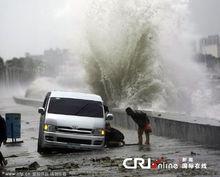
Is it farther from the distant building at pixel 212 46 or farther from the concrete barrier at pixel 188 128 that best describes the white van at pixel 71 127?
the distant building at pixel 212 46

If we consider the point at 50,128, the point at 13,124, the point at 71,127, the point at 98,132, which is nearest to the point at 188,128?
the point at 98,132

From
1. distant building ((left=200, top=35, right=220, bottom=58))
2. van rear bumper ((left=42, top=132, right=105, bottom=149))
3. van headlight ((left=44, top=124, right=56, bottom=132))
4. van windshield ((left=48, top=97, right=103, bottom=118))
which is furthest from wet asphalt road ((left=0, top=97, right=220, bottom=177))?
distant building ((left=200, top=35, right=220, bottom=58))

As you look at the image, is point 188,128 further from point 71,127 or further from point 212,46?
point 212,46

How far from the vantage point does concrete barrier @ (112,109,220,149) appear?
15.2m

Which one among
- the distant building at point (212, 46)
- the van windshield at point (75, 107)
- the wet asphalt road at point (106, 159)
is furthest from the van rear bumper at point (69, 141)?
the distant building at point (212, 46)

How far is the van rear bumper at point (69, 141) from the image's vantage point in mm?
15016

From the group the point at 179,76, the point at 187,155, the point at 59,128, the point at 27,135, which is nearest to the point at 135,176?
the point at 187,155

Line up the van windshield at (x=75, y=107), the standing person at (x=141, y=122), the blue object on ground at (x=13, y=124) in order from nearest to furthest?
1. the van windshield at (x=75, y=107)
2. the standing person at (x=141, y=122)
3. the blue object on ground at (x=13, y=124)

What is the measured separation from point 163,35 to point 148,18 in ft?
5.55

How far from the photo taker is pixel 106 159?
12836 millimetres

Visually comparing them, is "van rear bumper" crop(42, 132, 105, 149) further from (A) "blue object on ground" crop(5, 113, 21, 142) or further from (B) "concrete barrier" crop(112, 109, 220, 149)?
(A) "blue object on ground" crop(5, 113, 21, 142)

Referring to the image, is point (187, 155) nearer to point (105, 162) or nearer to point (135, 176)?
point (105, 162)

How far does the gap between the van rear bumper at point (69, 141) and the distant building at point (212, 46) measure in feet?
198

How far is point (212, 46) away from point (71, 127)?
69.8 m
